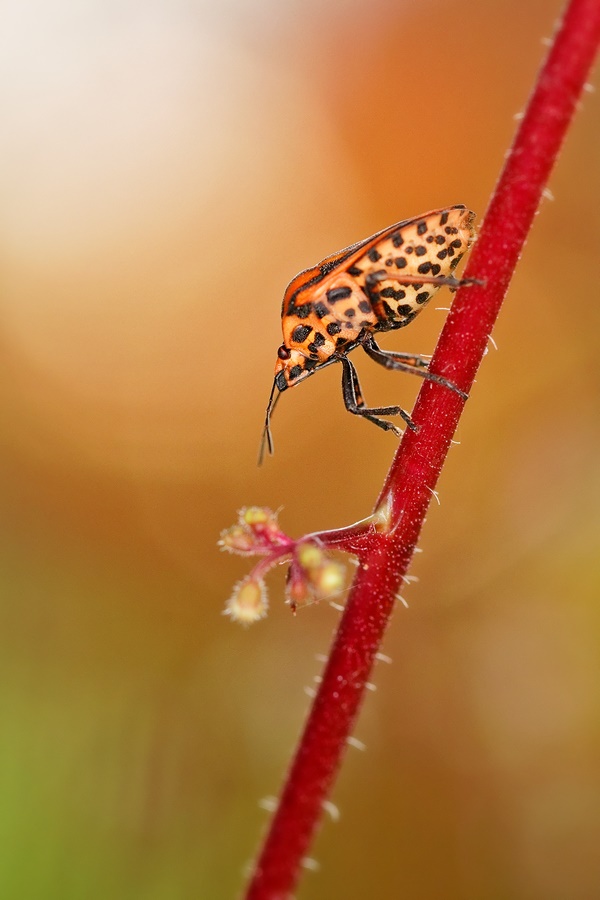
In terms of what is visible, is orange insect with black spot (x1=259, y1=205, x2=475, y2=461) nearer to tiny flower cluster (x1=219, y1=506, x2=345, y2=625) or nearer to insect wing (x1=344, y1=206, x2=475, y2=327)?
insect wing (x1=344, y1=206, x2=475, y2=327)

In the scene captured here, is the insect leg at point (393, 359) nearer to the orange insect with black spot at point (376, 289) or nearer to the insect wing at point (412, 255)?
the orange insect with black spot at point (376, 289)

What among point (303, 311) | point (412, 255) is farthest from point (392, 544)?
point (303, 311)

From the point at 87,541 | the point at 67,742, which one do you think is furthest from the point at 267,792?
the point at 87,541

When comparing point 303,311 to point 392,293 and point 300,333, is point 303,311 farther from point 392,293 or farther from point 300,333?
point 392,293

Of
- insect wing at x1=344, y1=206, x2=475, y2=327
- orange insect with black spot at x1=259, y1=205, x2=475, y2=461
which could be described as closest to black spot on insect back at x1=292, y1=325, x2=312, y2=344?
orange insect with black spot at x1=259, y1=205, x2=475, y2=461

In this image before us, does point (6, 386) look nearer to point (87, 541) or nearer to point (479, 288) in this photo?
point (87, 541)

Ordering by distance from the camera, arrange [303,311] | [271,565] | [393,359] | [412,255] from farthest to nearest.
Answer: [303,311] → [393,359] → [412,255] → [271,565]

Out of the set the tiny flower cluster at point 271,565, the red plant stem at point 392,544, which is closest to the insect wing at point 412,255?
the red plant stem at point 392,544
